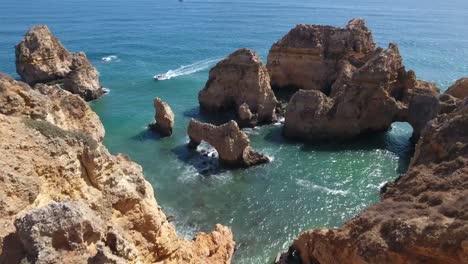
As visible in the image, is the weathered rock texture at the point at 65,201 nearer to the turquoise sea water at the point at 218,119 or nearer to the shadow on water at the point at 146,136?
the turquoise sea water at the point at 218,119

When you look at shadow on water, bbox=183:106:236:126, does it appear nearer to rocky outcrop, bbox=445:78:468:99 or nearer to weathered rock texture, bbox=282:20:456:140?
weathered rock texture, bbox=282:20:456:140

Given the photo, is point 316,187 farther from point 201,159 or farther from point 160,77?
point 160,77

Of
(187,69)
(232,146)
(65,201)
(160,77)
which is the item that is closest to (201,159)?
(232,146)

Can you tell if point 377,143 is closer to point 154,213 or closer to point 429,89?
point 429,89

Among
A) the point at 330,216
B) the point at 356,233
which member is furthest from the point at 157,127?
the point at 356,233

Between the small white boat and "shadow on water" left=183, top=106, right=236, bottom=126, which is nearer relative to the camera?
"shadow on water" left=183, top=106, right=236, bottom=126

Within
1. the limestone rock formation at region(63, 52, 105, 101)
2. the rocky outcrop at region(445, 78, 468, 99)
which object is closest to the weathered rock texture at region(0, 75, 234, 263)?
the rocky outcrop at region(445, 78, 468, 99)
